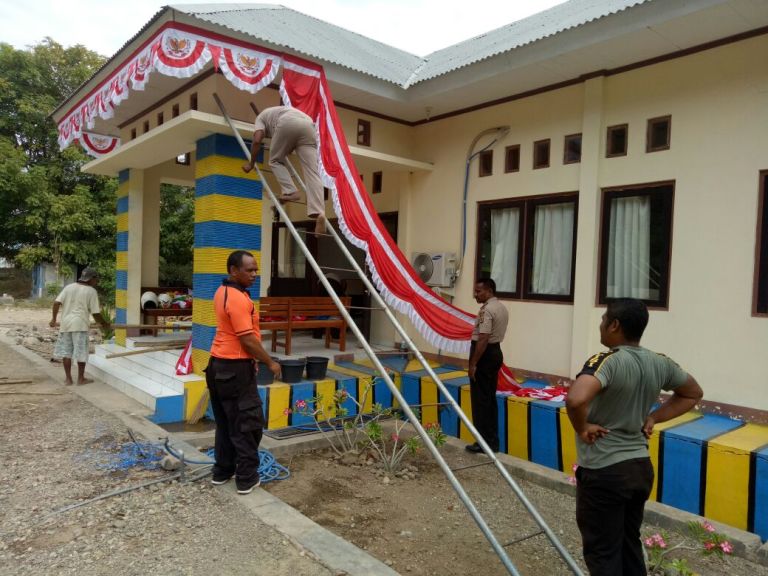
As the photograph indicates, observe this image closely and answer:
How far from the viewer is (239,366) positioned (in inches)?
152

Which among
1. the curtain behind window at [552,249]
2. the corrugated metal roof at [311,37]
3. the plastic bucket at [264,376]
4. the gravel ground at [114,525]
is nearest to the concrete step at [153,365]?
the plastic bucket at [264,376]

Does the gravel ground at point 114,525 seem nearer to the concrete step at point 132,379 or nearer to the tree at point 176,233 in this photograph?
the concrete step at point 132,379

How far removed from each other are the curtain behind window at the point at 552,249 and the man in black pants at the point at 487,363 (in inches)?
67.9

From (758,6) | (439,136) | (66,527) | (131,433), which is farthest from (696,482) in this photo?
(439,136)

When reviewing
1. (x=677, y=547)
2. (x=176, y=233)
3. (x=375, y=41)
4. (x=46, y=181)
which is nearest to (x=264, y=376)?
(x=677, y=547)

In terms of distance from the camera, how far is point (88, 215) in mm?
19500

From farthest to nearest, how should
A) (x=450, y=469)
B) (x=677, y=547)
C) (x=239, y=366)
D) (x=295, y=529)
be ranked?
(x=239, y=366), (x=450, y=469), (x=295, y=529), (x=677, y=547)

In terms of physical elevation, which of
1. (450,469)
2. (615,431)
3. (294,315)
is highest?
(294,315)

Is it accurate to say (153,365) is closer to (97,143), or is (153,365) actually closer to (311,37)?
(97,143)

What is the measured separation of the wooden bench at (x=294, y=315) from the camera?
6891 millimetres

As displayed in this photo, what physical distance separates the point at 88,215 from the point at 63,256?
1.79m

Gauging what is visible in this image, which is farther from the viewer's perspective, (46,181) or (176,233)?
(176,233)

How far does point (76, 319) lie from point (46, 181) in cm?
1565

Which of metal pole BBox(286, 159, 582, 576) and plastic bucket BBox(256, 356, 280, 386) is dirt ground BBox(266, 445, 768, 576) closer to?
metal pole BBox(286, 159, 582, 576)
